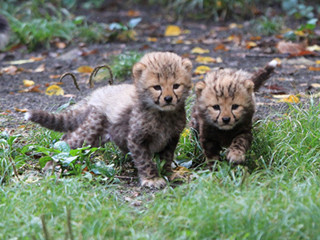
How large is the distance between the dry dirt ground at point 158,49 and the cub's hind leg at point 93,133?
3.45ft

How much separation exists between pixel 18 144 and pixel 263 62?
13.7 ft

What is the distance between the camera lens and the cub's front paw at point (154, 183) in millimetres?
4469

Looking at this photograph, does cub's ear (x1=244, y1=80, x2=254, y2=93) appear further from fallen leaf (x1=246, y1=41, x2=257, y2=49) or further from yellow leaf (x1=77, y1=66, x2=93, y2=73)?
fallen leaf (x1=246, y1=41, x2=257, y2=49)

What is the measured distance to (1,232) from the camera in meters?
3.32

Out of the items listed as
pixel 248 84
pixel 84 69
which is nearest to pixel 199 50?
pixel 84 69

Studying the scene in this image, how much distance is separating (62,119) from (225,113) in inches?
64.5

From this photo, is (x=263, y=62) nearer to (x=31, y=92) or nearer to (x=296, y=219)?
Answer: (x=31, y=92)

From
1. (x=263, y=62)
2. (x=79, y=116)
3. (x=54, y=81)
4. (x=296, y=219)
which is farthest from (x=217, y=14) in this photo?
(x=296, y=219)

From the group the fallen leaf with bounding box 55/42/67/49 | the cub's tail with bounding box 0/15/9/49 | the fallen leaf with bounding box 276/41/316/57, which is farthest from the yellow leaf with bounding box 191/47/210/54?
the cub's tail with bounding box 0/15/9/49

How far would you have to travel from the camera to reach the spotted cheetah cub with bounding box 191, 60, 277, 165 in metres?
4.43

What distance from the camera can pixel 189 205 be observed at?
3.54 meters

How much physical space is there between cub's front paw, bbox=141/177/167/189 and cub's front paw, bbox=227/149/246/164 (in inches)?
23.5

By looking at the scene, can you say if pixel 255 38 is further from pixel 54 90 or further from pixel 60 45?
pixel 54 90

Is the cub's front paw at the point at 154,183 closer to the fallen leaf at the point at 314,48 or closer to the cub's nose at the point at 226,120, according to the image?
the cub's nose at the point at 226,120
